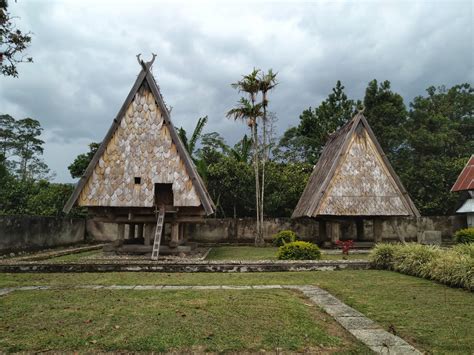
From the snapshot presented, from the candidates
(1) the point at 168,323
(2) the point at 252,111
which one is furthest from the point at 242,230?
(1) the point at 168,323

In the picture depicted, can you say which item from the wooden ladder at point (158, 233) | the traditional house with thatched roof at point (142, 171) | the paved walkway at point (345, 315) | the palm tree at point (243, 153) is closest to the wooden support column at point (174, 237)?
the traditional house with thatched roof at point (142, 171)

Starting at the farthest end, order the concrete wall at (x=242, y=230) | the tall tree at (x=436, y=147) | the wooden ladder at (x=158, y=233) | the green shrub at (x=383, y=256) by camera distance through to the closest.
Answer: the tall tree at (x=436, y=147) → the concrete wall at (x=242, y=230) → the wooden ladder at (x=158, y=233) → the green shrub at (x=383, y=256)

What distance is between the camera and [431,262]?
7961mm

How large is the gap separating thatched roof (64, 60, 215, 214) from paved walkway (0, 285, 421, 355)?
5.62 m

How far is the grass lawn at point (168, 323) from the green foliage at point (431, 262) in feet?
10.7

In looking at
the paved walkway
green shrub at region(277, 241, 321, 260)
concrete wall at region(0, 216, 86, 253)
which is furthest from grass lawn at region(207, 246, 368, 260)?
concrete wall at region(0, 216, 86, 253)

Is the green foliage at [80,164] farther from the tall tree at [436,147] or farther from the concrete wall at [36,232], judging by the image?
the tall tree at [436,147]

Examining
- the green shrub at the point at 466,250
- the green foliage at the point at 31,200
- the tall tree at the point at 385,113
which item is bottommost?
the green shrub at the point at 466,250

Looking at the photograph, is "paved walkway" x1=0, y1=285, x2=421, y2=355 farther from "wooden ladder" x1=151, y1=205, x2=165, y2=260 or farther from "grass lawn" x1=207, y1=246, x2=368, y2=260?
"grass lawn" x1=207, y1=246, x2=368, y2=260

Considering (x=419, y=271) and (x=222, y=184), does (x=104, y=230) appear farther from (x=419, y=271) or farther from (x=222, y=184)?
(x=419, y=271)

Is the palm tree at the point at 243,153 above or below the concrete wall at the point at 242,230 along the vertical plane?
above

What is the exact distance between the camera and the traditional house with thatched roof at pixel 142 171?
40.6 feet

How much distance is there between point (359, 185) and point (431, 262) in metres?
7.74

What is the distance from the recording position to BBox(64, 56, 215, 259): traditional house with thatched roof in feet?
40.6
